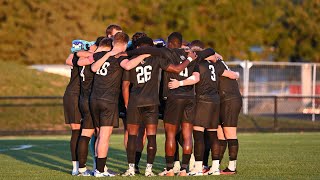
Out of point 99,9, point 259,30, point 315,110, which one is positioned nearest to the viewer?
point 315,110

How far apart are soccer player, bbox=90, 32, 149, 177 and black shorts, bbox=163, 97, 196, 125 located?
81 centimetres

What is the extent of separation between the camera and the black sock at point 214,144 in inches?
587

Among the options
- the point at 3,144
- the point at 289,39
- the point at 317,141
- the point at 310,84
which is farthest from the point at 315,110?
the point at 289,39

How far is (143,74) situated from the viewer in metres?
14.2

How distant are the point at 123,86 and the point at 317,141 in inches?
411

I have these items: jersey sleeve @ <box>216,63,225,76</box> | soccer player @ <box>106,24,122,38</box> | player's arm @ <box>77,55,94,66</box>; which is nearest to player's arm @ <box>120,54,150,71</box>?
player's arm @ <box>77,55,94,66</box>

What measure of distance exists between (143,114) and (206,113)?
105 cm

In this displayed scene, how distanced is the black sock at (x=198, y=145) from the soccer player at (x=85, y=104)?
1.66 metres

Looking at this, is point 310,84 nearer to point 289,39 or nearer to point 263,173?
point 289,39

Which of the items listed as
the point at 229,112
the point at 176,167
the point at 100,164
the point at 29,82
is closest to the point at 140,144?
the point at 176,167

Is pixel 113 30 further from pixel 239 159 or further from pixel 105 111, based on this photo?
pixel 239 159

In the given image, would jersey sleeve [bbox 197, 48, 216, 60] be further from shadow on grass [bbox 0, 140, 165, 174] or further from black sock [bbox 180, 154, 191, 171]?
shadow on grass [bbox 0, 140, 165, 174]

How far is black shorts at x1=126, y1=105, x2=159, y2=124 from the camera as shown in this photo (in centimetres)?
1421

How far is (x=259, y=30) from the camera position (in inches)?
2002
